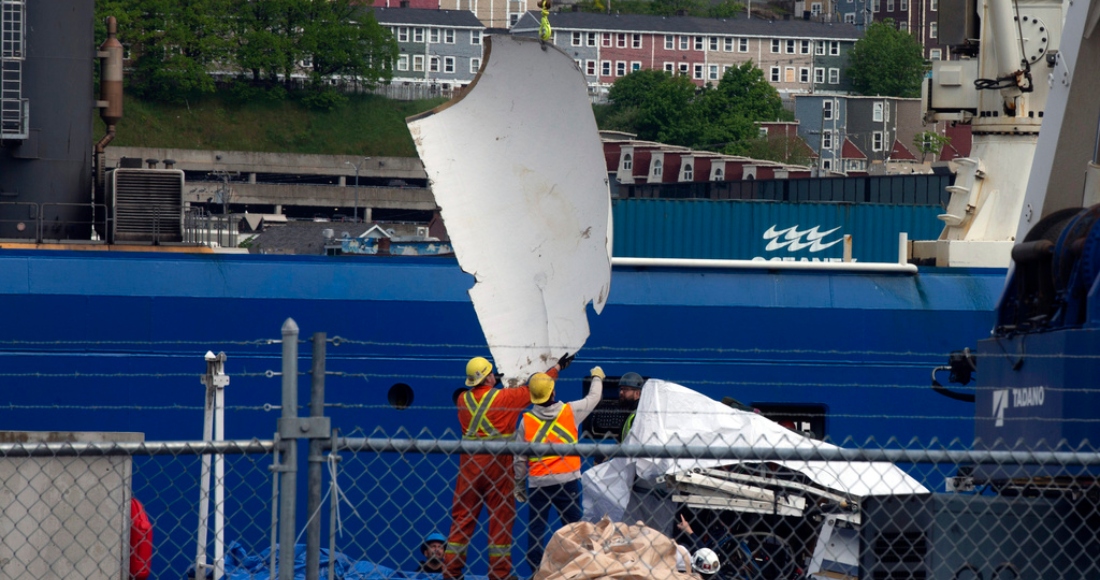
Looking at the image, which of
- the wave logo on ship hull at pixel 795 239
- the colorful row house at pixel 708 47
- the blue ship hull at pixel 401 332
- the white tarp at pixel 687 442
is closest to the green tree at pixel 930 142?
the colorful row house at pixel 708 47

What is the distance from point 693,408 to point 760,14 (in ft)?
463

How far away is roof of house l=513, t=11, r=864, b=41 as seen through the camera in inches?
4985

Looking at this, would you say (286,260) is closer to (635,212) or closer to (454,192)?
(454,192)

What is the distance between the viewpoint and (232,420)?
41.0ft

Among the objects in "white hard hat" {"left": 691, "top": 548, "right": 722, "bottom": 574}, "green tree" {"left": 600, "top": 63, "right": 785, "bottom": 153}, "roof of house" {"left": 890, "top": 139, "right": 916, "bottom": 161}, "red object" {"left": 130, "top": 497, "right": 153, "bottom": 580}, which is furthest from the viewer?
"green tree" {"left": 600, "top": 63, "right": 785, "bottom": 153}

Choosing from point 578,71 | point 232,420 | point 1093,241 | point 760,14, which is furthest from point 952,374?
point 760,14

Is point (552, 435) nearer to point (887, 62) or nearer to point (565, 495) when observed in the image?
point (565, 495)

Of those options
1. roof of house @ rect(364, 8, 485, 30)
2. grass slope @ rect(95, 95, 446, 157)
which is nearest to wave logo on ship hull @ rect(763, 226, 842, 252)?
grass slope @ rect(95, 95, 446, 157)

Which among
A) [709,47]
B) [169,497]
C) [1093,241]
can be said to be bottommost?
[169,497]

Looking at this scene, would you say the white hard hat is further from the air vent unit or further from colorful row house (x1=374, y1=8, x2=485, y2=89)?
colorful row house (x1=374, y1=8, x2=485, y2=89)

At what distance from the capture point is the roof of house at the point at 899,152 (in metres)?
82.2

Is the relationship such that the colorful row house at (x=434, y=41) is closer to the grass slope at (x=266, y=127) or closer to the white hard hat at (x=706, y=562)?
the grass slope at (x=266, y=127)

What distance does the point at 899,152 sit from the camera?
83.9 m

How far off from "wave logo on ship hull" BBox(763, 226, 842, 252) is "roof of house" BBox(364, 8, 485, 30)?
112436mm
